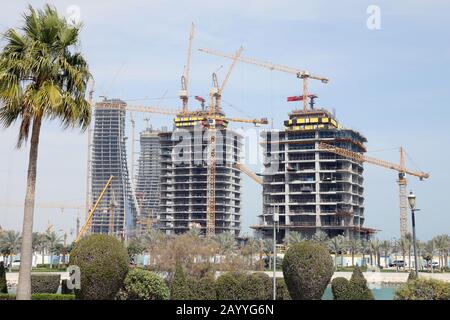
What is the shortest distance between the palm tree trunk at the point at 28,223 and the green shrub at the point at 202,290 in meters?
17.3

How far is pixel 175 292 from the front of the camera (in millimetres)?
37000

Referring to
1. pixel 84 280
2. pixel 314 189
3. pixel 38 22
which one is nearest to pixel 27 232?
pixel 38 22

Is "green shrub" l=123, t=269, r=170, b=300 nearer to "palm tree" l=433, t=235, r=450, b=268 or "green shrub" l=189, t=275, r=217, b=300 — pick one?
"green shrub" l=189, t=275, r=217, b=300

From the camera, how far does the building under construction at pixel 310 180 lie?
183638 millimetres

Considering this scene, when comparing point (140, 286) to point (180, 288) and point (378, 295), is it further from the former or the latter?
point (378, 295)

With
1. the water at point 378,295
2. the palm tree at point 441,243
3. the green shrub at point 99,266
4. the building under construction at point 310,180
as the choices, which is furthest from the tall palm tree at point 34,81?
the building under construction at point 310,180

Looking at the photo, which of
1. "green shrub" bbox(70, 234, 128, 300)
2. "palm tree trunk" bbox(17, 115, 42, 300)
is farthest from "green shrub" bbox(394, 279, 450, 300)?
"palm tree trunk" bbox(17, 115, 42, 300)

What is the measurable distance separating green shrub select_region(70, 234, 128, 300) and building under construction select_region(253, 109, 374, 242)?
146129mm

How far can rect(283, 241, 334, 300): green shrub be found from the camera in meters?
39.3

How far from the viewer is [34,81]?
2170 cm

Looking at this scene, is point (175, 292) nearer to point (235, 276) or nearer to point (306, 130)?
point (235, 276)

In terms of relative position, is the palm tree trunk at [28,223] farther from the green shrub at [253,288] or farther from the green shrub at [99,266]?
the green shrub at [253,288]

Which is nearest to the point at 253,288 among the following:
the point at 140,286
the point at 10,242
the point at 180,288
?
the point at 180,288
